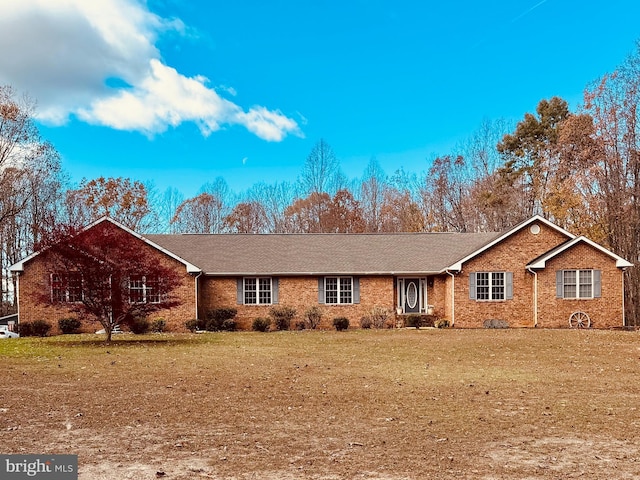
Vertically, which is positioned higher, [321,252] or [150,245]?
[150,245]

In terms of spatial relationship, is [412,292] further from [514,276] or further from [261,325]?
[261,325]

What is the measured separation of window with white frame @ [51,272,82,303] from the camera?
2052cm

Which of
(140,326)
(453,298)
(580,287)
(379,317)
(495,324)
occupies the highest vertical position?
(580,287)

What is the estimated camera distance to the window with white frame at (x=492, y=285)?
28531 millimetres

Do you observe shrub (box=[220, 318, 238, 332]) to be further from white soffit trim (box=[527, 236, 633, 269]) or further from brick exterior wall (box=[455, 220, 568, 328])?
white soffit trim (box=[527, 236, 633, 269])

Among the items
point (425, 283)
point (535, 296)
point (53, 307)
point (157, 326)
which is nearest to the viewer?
point (53, 307)

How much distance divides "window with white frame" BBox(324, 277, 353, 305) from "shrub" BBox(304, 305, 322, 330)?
1.23 m

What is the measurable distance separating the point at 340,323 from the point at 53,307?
13.3 metres

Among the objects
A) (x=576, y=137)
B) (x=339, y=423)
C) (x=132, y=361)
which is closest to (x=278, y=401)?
(x=339, y=423)

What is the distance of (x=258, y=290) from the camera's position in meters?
29.0

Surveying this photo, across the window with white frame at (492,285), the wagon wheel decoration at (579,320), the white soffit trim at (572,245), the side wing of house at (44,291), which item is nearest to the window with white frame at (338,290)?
the window with white frame at (492,285)

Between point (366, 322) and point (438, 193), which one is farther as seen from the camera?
point (438, 193)

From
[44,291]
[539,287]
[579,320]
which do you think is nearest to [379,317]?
[539,287]

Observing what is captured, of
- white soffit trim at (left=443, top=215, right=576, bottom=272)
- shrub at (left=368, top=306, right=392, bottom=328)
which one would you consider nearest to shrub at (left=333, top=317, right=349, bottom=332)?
shrub at (left=368, top=306, right=392, bottom=328)
